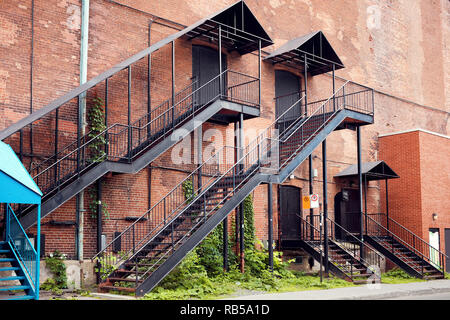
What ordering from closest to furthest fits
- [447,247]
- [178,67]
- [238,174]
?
1. [238,174]
2. [178,67]
3. [447,247]

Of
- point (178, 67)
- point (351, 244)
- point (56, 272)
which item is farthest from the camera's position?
point (351, 244)

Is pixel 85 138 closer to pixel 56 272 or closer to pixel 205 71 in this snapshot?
pixel 56 272

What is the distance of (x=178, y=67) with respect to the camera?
54.5ft

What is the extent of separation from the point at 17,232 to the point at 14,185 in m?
1.97

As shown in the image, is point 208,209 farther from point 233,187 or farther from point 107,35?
point 107,35

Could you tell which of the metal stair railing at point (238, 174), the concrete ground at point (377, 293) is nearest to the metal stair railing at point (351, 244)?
the concrete ground at point (377, 293)

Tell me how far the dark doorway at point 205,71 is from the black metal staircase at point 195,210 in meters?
1.91

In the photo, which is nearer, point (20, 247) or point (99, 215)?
point (20, 247)

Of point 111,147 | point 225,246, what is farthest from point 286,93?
point 111,147

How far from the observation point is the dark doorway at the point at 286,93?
775 inches

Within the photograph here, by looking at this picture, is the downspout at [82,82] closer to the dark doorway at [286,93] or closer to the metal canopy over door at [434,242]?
the dark doorway at [286,93]

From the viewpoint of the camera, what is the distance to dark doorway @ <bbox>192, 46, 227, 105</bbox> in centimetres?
1709

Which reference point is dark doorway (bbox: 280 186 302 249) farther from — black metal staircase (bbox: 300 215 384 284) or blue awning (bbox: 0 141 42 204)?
blue awning (bbox: 0 141 42 204)

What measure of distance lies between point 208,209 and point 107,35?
566 cm
